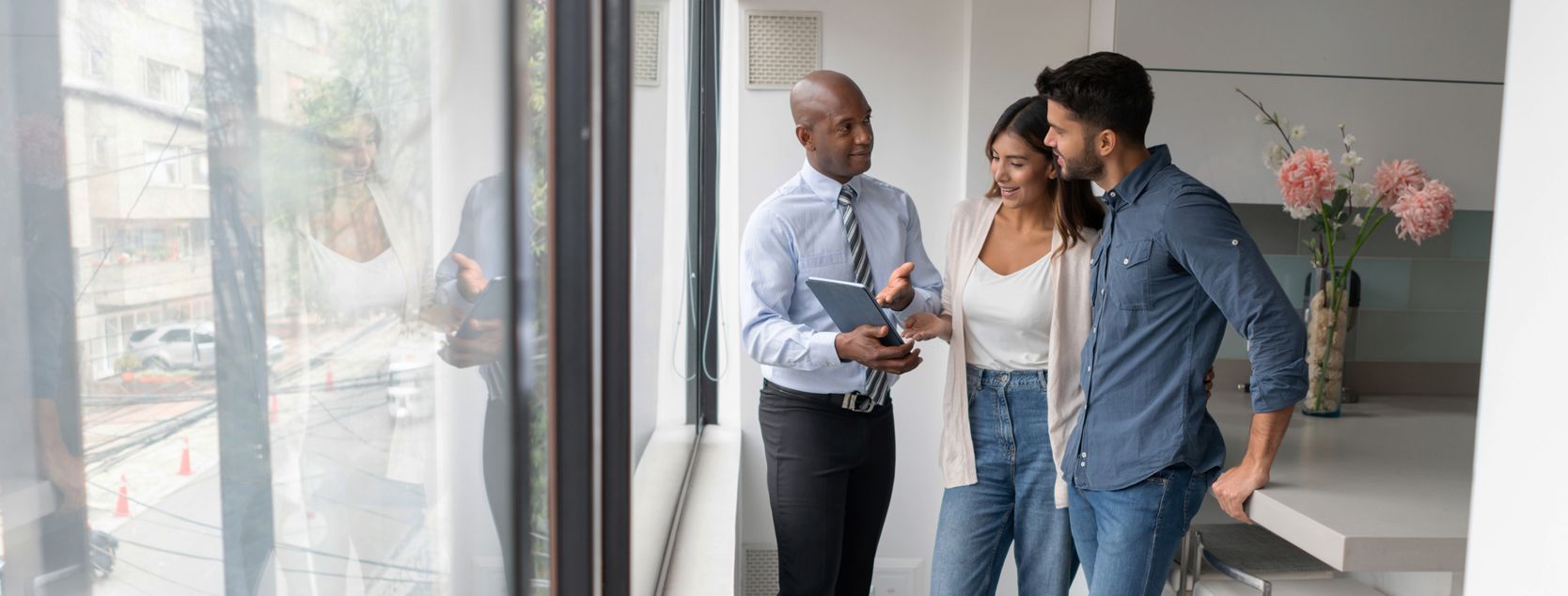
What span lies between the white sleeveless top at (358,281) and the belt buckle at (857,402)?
5.09 feet

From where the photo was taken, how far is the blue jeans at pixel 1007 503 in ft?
6.51

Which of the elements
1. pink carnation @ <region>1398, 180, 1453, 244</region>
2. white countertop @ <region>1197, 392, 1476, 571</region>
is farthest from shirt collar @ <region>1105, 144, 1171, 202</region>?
pink carnation @ <region>1398, 180, 1453, 244</region>

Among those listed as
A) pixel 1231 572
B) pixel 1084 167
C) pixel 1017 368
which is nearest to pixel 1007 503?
pixel 1017 368

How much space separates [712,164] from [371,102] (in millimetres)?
3011

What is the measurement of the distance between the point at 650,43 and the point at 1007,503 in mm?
1188

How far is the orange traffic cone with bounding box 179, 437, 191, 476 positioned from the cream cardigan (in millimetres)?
1631

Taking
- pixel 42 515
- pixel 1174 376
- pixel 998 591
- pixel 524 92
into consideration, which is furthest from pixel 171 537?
pixel 998 591

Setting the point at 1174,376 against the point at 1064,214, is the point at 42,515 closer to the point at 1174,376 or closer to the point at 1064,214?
the point at 1174,376

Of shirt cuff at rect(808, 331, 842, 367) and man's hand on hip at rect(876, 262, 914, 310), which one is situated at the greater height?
man's hand on hip at rect(876, 262, 914, 310)

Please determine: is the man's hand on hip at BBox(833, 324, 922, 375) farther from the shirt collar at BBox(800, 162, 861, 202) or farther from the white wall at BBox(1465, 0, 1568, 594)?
the white wall at BBox(1465, 0, 1568, 594)

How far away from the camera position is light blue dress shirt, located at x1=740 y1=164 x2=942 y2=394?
206cm

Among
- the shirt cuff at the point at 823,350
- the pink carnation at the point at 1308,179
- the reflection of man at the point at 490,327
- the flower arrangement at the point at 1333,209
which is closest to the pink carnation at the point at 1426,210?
the flower arrangement at the point at 1333,209

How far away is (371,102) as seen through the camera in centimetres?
62

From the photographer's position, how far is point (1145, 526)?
1701mm
